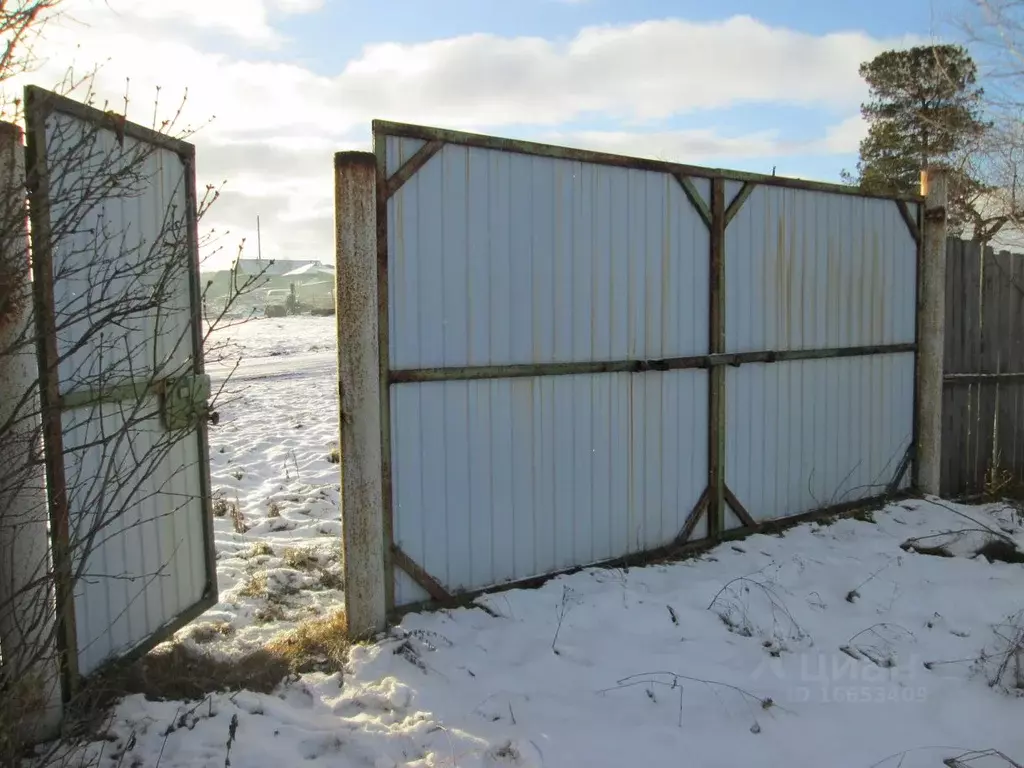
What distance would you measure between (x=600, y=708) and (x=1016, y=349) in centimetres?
656

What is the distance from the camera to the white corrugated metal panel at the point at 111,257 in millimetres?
2730

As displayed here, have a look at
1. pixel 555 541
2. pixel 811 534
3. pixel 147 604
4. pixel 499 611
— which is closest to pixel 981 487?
pixel 811 534

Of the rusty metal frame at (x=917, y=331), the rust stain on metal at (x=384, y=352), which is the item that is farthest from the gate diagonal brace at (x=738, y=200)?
the rust stain on metal at (x=384, y=352)

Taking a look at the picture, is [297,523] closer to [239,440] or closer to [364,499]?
[364,499]

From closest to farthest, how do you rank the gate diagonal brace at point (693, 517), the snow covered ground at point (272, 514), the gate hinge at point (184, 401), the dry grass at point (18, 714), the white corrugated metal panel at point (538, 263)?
the dry grass at point (18, 714)
the gate hinge at point (184, 401)
the white corrugated metal panel at point (538, 263)
the snow covered ground at point (272, 514)
the gate diagonal brace at point (693, 517)

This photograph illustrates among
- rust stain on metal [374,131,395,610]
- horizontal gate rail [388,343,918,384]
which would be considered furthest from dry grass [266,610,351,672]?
horizontal gate rail [388,343,918,384]

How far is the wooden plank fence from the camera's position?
7.15 m

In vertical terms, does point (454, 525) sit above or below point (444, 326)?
below

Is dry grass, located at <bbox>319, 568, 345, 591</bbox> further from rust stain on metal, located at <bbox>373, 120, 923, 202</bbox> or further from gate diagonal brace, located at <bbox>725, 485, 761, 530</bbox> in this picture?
gate diagonal brace, located at <bbox>725, 485, 761, 530</bbox>

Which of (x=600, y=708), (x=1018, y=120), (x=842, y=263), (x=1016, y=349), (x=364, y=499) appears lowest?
(x=600, y=708)

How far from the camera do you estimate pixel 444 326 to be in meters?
4.18

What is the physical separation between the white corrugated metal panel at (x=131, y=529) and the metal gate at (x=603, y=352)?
3.26 feet

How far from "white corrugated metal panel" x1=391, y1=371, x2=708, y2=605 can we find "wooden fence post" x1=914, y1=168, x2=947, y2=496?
2738 millimetres

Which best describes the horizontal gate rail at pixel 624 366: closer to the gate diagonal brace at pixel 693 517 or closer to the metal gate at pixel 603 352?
the metal gate at pixel 603 352
